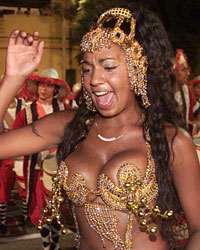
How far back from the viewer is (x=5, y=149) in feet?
7.54

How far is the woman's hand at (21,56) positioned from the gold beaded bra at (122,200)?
0.54 meters

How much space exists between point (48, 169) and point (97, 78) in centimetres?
245

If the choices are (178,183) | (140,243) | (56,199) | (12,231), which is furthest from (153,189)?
(12,231)

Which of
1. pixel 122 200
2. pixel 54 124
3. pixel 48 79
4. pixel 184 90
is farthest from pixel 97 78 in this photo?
pixel 184 90

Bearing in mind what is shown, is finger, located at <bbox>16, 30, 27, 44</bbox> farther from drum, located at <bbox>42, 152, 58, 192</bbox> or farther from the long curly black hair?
drum, located at <bbox>42, 152, 58, 192</bbox>

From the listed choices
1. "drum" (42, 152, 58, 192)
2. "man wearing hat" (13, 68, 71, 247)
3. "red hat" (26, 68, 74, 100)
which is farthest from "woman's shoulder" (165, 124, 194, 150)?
"red hat" (26, 68, 74, 100)

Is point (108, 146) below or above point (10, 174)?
above

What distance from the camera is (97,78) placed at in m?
2.14

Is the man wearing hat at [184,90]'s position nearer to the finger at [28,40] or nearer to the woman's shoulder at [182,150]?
the woman's shoulder at [182,150]

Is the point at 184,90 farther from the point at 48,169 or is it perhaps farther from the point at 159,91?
the point at 159,91

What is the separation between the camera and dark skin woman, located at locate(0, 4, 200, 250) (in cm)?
215

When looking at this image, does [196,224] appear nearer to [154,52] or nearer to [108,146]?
[108,146]

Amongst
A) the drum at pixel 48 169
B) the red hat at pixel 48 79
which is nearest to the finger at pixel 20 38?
the drum at pixel 48 169

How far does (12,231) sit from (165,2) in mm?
12549
